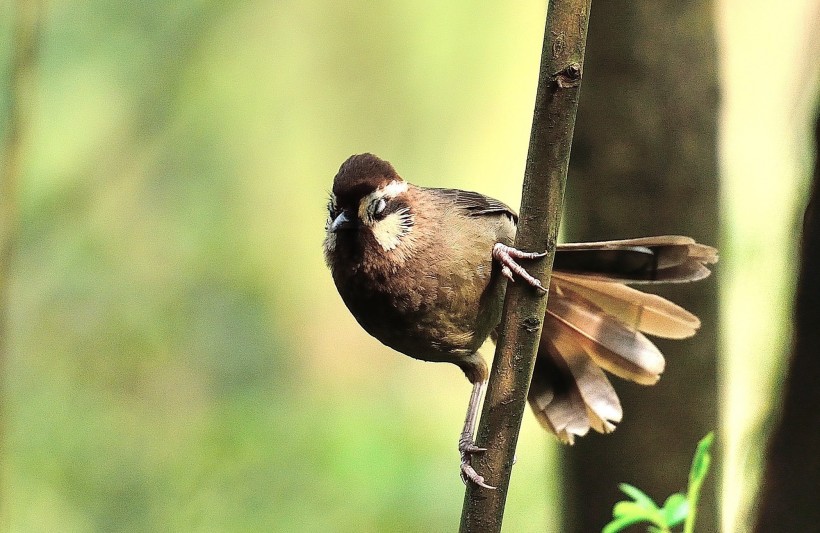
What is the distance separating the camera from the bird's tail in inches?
95.2

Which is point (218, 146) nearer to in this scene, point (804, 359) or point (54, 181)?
point (54, 181)

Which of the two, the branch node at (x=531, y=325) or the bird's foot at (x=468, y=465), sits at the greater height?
the branch node at (x=531, y=325)

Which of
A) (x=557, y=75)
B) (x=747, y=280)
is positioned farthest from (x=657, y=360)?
(x=557, y=75)

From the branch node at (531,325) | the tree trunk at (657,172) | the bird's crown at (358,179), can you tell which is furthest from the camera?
the tree trunk at (657,172)

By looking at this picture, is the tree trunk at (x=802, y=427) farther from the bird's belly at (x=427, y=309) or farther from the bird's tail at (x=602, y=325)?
the bird's belly at (x=427, y=309)

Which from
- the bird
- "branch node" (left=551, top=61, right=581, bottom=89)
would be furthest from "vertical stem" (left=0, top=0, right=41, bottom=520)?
"branch node" (left=551, top=61, right=581, bottom=89)

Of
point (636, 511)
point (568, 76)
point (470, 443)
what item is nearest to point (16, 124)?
point (470, 443)

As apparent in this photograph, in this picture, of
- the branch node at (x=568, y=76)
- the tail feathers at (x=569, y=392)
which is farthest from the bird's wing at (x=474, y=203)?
the branch node at (x=568, y=76)

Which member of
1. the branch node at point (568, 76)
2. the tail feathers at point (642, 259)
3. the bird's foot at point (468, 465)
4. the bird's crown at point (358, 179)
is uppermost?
the branch node at point (568, 76)

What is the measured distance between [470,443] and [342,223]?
0.72 meters

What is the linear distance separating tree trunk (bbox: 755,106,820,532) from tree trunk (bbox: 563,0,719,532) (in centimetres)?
119

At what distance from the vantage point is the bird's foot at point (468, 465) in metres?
1.82

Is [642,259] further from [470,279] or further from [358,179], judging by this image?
[358,179]

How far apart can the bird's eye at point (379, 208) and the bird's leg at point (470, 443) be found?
2.22 feet
